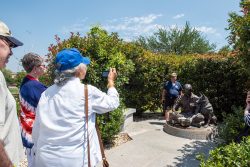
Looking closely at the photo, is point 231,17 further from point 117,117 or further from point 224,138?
point 117,117

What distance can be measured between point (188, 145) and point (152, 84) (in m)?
4.54

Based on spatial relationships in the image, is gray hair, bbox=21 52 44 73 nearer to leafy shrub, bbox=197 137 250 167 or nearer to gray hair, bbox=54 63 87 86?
gray hair, bbox=54 63 87 86

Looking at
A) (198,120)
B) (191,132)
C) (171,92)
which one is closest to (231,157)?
(191,132)

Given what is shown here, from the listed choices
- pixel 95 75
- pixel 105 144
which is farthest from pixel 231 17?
pixel 105 144

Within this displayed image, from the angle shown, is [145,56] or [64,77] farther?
[145,56]

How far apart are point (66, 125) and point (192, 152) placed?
5.22 meters

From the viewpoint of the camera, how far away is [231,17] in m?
6.27

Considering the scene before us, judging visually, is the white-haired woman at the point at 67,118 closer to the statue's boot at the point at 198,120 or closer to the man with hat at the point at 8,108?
the man with hat at the point at 8,108

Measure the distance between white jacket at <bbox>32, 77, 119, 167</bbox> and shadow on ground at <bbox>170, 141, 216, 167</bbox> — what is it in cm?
398

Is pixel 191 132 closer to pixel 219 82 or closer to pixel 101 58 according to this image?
pixel 101 58

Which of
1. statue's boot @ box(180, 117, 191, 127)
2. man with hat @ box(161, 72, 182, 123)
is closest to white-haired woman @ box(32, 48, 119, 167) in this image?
statue's boot @ box(180, 117, 191, 127)

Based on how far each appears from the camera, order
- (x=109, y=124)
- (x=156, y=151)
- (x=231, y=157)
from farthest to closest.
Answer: (x=109, y=124) < (x=156, y=151) < (x=231, y=157)

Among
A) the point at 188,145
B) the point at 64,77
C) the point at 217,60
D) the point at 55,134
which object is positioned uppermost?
the point at 217,60

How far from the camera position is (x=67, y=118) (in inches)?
117
